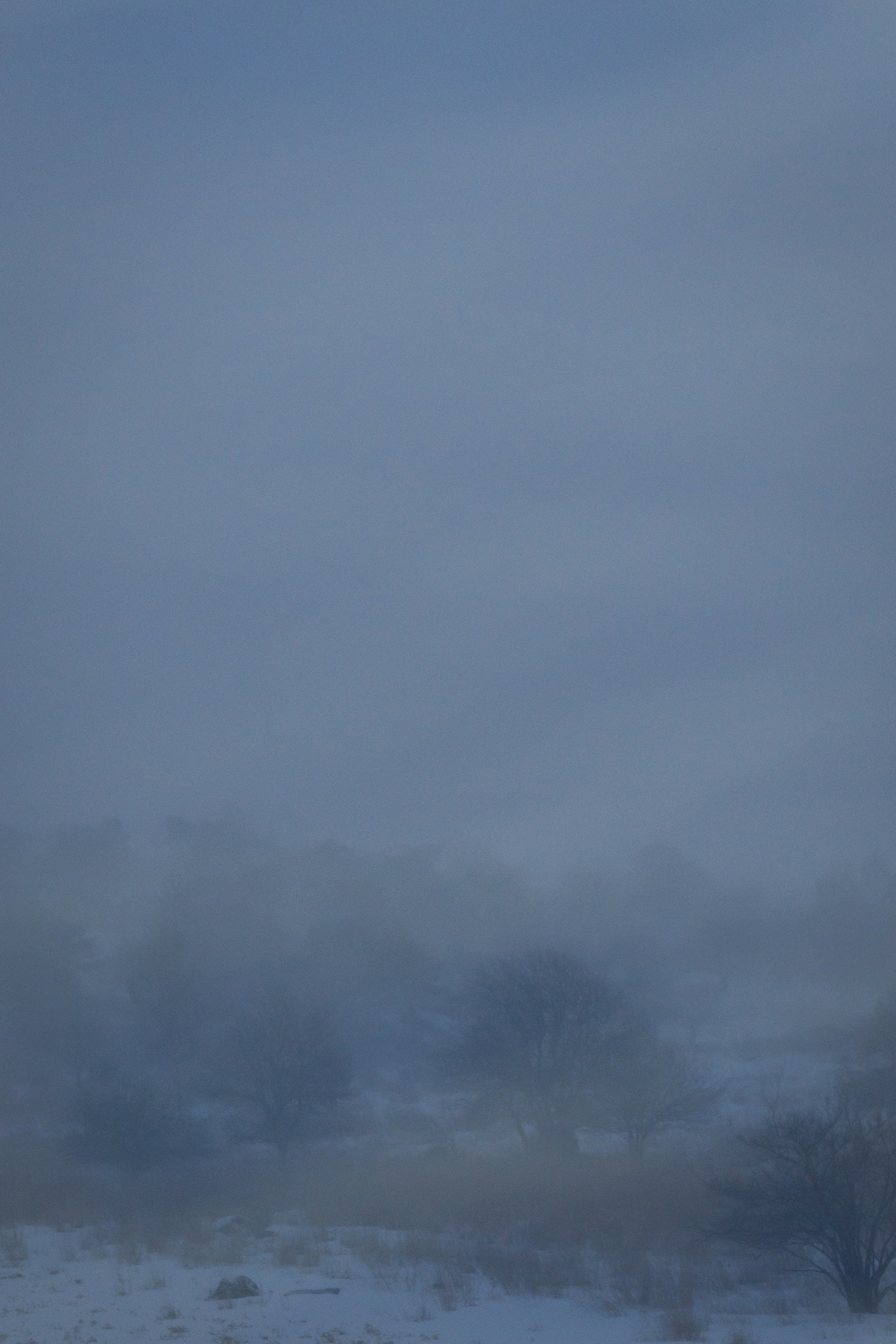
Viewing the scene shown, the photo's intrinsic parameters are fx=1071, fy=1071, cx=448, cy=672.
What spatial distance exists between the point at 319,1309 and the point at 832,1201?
27.2ft

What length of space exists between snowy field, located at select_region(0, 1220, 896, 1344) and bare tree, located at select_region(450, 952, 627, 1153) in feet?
63.8

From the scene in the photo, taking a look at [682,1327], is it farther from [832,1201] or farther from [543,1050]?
[543,1050]

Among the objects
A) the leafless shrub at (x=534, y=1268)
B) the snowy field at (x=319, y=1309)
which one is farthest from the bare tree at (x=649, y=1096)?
the snowy field at (x=319, y=1309)

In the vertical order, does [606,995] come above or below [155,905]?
below

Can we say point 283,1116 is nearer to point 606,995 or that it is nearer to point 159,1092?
point 159,1092

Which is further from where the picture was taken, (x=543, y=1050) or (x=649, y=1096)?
(x=543, y=1050)

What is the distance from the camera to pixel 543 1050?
138 feet

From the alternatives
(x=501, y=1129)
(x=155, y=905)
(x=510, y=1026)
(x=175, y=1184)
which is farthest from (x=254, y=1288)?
(x=155, y=905)

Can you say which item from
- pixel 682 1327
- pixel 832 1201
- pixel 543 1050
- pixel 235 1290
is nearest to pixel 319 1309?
pixel 235 1290

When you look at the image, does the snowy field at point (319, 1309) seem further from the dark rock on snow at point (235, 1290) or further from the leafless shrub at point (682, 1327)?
the dark rock on snow at point (235, 1290)

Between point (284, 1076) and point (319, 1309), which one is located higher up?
point (284, 1076)

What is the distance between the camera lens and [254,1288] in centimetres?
1781

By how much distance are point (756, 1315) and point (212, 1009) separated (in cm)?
4868

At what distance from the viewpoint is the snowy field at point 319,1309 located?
49.2ft
